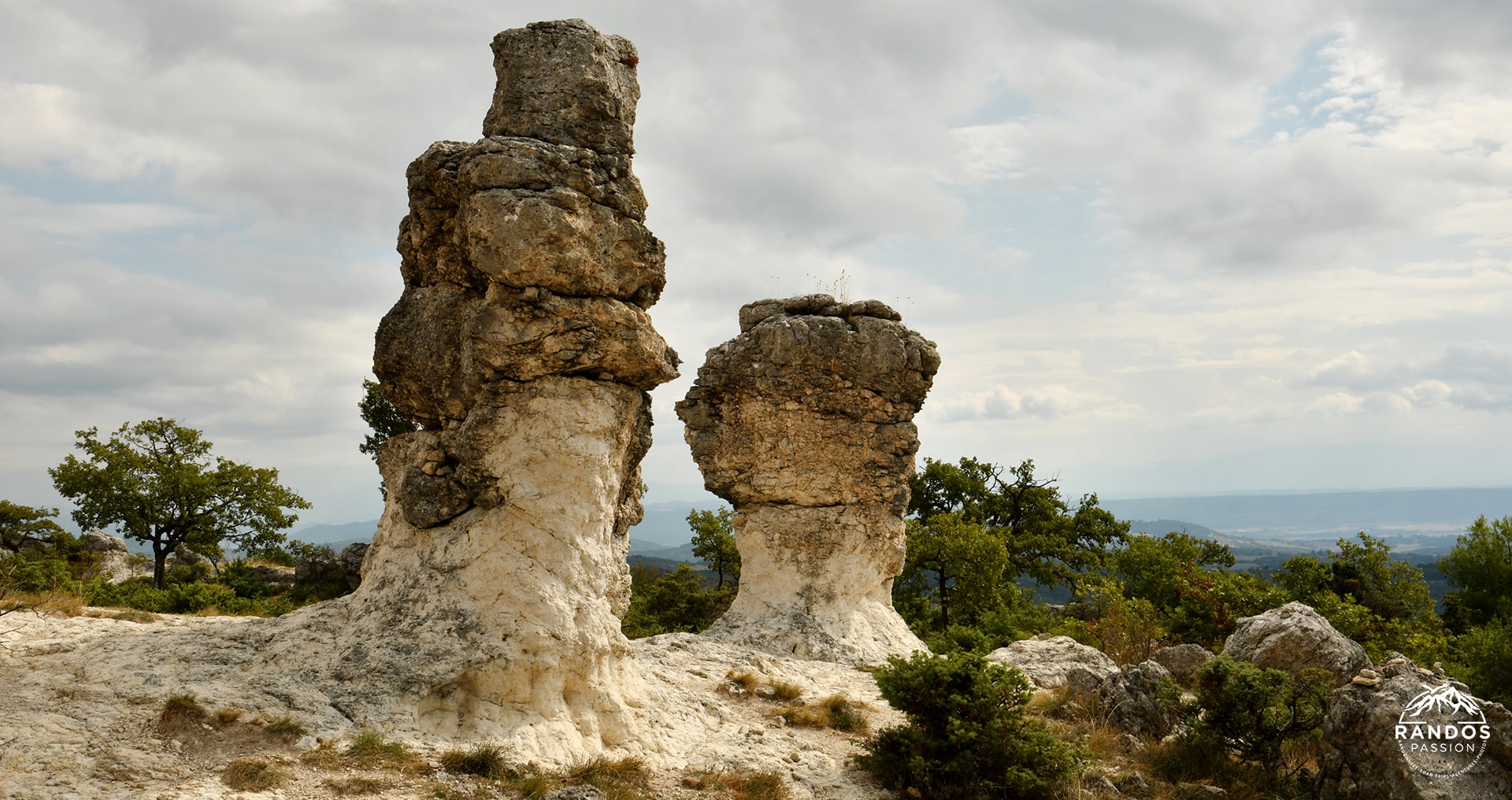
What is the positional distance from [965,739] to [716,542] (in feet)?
70.2

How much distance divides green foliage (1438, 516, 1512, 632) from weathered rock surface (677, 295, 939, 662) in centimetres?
1834

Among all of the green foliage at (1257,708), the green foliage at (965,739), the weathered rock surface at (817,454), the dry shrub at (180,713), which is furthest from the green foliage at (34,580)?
the green foliage at (1257,708)

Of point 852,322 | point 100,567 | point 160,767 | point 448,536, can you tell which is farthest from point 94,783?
point 100,567

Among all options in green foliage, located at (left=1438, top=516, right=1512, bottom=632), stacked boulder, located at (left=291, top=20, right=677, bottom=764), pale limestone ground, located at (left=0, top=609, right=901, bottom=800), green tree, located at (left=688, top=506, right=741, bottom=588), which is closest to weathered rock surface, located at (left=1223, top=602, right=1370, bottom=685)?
pale limestone ground, located at (left=0, top=609, right=901, bottom=800)

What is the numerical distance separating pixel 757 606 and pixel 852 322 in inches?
223

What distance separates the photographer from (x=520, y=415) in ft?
31.5

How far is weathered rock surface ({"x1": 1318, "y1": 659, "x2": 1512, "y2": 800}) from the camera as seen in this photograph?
842cm

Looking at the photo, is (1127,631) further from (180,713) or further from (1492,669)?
(180,713)

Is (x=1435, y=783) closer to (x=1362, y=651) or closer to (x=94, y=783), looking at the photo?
(x=1362, y=651)

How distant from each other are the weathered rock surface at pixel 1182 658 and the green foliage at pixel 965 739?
668cm

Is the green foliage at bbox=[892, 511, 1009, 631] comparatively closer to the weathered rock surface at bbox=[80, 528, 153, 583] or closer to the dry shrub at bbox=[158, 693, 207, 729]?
the dry shrub at bbox=[158, 693, 207, 729]

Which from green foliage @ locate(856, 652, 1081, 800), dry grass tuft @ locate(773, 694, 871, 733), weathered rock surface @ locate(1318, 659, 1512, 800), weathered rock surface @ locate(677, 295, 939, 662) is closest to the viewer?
weathered rock surface @ locate(1318, 659, 1512, 800)

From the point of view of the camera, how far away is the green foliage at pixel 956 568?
2506 cm

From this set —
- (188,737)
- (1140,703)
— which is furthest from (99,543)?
(1140,703)
